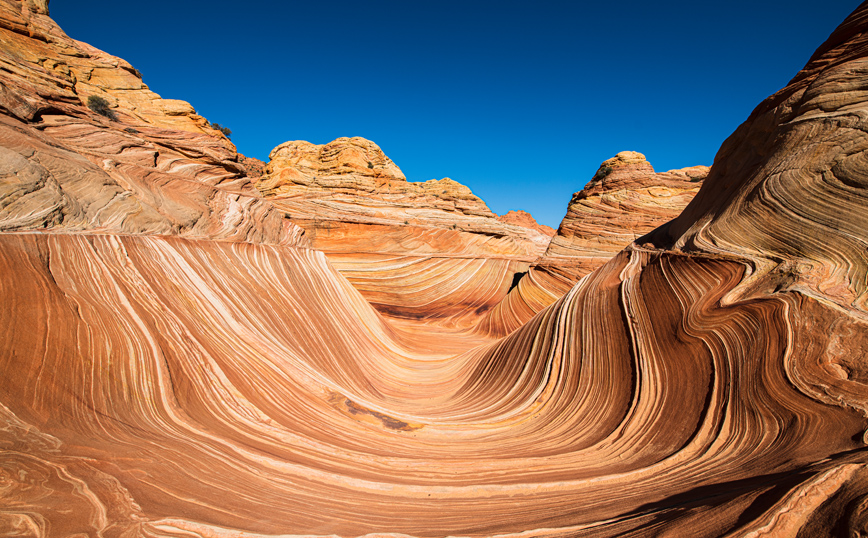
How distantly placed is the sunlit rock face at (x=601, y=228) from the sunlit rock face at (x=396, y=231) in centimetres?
237

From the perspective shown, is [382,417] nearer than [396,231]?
Yes

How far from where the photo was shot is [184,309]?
348 centimetres

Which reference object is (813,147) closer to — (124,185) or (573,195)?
(124,185)

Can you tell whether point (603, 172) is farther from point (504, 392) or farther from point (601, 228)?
point (504, 392)

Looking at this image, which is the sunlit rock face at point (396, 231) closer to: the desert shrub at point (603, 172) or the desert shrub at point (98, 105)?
the desert shrub at point (603, 172)

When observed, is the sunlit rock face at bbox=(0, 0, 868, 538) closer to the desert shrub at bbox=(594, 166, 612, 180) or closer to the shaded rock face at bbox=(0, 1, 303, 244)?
the shaded rock face at bbox=(0, 1, 303, 244)

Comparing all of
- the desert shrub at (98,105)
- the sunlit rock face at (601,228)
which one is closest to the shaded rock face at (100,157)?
the desert shrub at (98,105)

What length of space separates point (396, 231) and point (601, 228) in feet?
22.5

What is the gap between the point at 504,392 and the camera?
4.73 m

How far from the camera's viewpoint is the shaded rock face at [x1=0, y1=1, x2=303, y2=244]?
11.1 feet

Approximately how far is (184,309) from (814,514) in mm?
4115

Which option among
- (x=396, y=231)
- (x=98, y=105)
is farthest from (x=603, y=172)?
(x=98, y=105)

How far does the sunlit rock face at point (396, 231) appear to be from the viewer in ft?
42.4

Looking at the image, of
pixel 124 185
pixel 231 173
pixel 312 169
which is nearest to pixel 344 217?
pixel 312 169
